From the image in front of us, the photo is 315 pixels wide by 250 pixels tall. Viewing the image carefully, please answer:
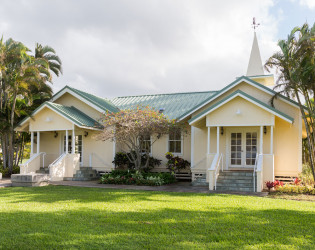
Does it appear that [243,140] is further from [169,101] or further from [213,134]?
[169,101]

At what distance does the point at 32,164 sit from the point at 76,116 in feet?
12.7

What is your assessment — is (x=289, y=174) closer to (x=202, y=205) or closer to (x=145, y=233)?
(x=202, y=205)

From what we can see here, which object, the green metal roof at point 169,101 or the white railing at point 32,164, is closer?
the white railing at point 32,164

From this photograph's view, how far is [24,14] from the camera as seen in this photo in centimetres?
1271

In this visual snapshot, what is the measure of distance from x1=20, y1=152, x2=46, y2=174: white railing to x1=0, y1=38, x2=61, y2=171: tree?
1773 mm

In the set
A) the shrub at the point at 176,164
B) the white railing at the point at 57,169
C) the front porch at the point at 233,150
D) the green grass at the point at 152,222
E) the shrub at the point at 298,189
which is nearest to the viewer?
the green grass at the point at 152,222

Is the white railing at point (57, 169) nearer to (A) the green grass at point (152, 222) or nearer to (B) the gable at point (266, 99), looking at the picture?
(A) the green grass at point (152, 222)

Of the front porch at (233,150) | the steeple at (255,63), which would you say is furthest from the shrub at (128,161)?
the steeple at (255,63)

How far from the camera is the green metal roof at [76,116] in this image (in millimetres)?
17328

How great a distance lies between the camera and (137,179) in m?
15.0

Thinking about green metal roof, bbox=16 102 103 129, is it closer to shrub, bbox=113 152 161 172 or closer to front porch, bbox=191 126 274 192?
shrub, bbox=113 152 161 172

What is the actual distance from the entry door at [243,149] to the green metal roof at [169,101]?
4.03 metres

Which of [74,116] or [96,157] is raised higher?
[74,116]

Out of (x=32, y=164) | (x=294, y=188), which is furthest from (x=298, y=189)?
(x=32, y=164)
